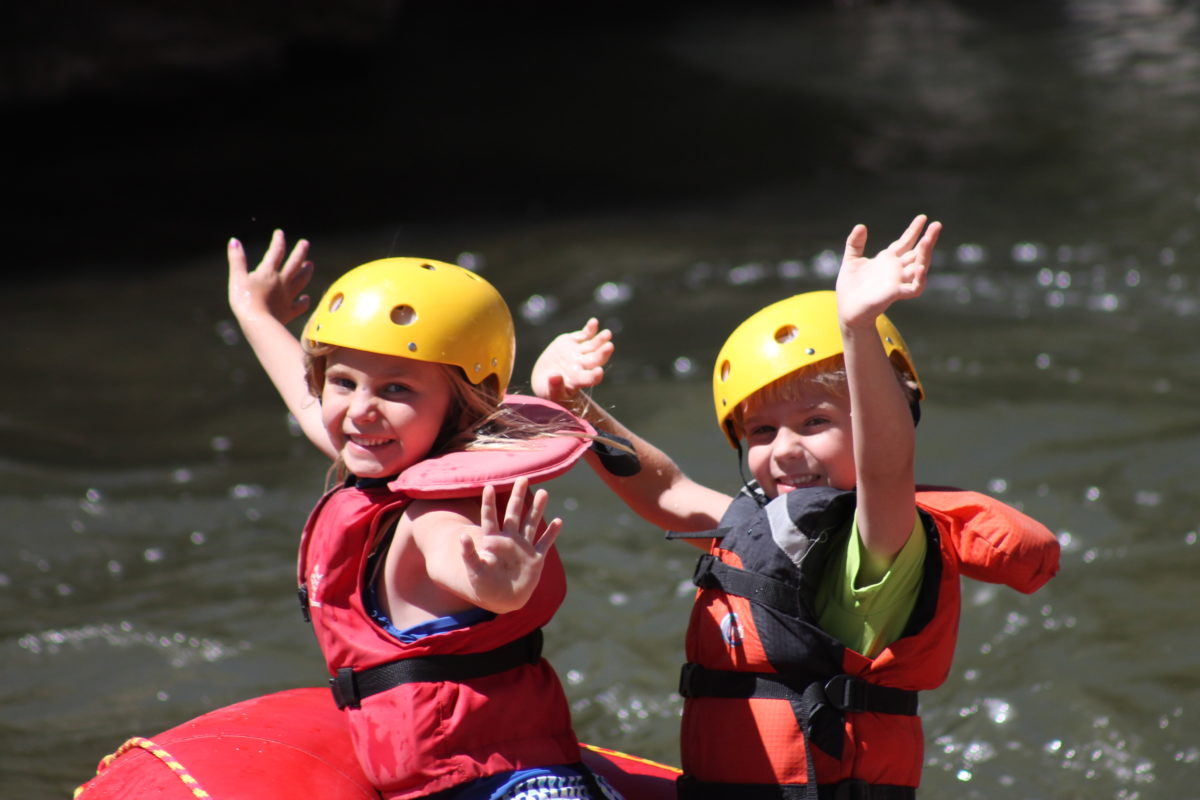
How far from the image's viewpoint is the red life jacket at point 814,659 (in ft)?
9.05

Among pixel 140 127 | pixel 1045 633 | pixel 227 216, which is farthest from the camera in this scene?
pixel 140 127

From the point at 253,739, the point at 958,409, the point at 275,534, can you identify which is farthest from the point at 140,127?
the point at 253,739

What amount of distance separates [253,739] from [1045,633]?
3.10 m

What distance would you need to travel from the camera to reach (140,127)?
12.8 meters

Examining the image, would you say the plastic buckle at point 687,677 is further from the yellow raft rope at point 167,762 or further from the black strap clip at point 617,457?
the yellow raft rope at point 167,762

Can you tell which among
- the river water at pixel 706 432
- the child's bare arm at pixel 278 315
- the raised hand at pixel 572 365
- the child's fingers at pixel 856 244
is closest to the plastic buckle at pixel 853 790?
the raised hand at pixel 572 365

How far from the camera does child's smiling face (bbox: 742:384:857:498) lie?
2.86m

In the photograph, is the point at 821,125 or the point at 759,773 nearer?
the point at 759,773

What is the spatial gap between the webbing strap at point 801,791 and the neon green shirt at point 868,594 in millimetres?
273

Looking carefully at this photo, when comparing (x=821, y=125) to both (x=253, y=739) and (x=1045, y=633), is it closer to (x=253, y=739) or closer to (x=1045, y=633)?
(x=1045, y=633)

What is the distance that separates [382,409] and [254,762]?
79 centimetres

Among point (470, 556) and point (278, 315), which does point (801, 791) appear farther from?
point (278, 315)

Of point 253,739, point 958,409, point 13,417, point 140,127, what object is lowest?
point 140,127

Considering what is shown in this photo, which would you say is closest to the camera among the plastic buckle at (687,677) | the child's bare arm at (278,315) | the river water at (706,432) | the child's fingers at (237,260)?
the plastic buckle at (687,677)
